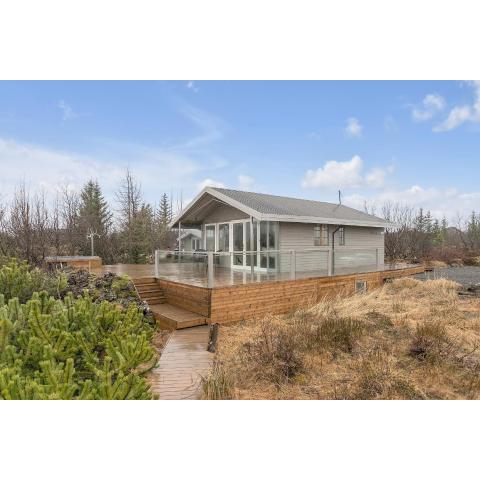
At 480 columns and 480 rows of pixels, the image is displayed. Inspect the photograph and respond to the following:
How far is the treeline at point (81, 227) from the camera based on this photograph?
36.6ft

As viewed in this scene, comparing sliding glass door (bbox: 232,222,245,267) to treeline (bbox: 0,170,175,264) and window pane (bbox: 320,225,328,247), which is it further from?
treeline (bbox: 0,170,175,264)

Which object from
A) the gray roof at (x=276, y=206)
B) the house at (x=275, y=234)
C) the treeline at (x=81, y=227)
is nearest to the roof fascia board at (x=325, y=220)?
the house at (x=275, y=234)

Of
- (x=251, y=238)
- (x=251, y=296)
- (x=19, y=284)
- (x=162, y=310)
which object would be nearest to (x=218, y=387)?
(x=251, y=296)

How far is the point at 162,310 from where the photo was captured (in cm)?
856

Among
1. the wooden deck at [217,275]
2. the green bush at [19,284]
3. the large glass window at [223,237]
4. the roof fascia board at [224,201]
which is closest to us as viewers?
the green bush at [19,284]

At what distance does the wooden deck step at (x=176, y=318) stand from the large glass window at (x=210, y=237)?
5.84 meters

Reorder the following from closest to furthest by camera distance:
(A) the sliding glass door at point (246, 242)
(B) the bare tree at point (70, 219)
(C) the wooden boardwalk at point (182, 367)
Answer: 1. (C) the wooden boardwalk at point (182, 367)
2. (A) the sliding glass door at point (246, 242)
3. (B) the bare tree at point (70, 219)

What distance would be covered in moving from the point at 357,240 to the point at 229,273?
328 inches

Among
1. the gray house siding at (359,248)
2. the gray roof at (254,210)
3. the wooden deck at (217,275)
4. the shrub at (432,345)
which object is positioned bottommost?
the shrub at (432,345)

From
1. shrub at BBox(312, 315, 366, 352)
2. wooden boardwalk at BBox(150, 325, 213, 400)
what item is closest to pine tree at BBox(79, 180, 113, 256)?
wooden boardwalk at BBox(150, 325, 213, 400)

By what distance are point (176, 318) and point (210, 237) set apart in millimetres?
7157

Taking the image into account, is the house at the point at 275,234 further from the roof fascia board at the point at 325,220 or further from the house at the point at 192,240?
the house at the point at 192,240
